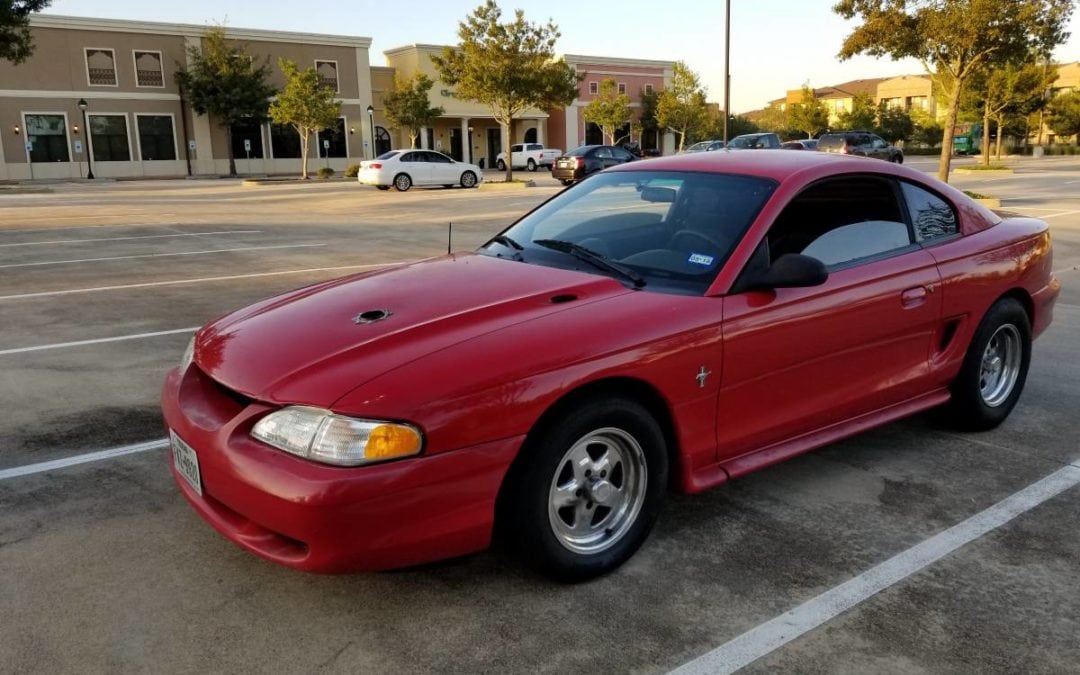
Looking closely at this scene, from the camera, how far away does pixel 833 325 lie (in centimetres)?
374

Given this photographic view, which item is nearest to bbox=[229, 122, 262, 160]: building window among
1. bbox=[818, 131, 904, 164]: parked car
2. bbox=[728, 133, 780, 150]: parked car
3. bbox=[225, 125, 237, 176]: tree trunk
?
bbox=[225, 125, 237, 176]: tree trunk

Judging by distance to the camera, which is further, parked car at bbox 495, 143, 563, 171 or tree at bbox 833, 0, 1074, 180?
parked car at bbox 495, 143, 563, 171

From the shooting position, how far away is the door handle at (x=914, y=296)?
405 centimetres

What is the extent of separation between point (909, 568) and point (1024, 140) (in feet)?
252

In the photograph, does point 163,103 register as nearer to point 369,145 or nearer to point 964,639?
point 369,145

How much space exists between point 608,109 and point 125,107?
30418mm

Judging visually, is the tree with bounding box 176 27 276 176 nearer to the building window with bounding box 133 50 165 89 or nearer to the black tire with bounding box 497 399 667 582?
the building window with bounding box 133 50 165 89

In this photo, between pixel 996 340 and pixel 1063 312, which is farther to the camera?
pixel 1063 312

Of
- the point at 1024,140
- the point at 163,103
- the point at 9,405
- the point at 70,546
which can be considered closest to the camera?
the point at 70,546

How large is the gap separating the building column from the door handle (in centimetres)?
5401

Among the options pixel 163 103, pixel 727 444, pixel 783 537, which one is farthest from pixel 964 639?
pixel 163 103

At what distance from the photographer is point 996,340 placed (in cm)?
482

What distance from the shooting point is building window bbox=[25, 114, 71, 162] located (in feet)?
139

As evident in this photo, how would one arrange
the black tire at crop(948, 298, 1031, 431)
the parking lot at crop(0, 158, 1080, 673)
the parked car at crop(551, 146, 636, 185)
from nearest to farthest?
1. the parking lot at crop(0, 158, 1080, 673)
2. the black tire at crop(948, 298, 1031, 431)
3. the parked car at crop(551, 146, 636, 185)
